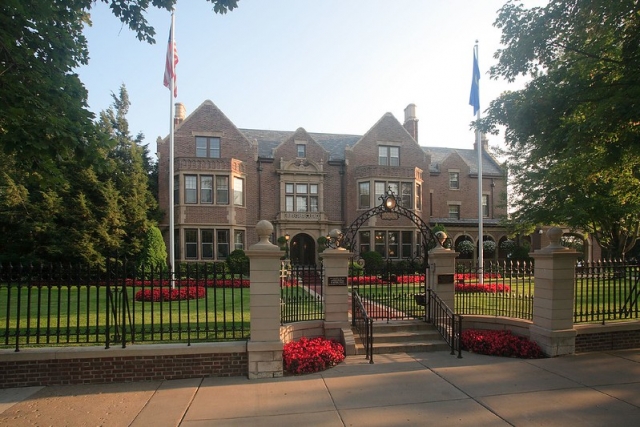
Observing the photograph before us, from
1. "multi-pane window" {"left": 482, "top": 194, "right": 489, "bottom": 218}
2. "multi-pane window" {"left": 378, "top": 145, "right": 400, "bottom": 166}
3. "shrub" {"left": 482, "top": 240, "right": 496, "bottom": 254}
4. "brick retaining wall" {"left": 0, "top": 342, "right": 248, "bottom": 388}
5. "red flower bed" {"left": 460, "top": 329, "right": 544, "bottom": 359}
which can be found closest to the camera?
"brick retaining wall" {"left": 0, "top": 342, "right": 248, "bottom": 388}

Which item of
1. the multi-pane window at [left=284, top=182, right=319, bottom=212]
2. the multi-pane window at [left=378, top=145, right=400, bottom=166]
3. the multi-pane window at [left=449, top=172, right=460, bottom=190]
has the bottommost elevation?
the multi-pane window at [left=284, top=182, right=319, bottom=212]

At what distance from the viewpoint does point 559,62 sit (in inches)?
360

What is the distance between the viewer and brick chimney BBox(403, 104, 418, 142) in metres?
31.0

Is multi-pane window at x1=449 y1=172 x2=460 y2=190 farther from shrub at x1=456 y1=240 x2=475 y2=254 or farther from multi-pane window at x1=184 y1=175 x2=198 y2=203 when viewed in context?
multi-pane window at x1=184 y1=175 x2=198 y2=203

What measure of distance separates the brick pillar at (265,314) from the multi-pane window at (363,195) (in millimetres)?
20816

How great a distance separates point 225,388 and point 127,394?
144 cm

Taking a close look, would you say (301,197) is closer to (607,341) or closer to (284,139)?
(284,139)

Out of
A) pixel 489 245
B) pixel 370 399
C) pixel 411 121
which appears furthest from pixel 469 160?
pixel 370 399

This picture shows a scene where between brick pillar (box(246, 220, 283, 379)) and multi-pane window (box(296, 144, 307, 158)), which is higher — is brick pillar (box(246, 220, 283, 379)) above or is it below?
below

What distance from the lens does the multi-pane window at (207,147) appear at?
82.4 ft

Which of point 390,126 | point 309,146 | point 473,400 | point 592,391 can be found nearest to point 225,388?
point 473,400

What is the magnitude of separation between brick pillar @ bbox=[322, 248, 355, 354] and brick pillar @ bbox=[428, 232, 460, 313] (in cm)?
228

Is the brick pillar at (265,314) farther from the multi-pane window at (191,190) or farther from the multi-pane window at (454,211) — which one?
the multi-pane window at (454,211)

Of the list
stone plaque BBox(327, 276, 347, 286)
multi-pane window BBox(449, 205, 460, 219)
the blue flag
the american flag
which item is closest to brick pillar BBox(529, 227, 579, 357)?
stone plaque BBox(327, 276, 347, 286)
